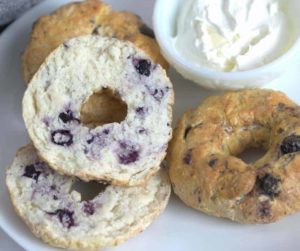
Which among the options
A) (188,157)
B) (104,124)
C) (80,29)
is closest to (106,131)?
(104,124)

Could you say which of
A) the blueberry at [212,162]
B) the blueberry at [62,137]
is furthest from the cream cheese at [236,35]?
the blueberry at [62,137]

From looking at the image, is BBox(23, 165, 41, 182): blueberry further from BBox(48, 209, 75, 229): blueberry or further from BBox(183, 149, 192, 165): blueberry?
BBox(183, 149, 192, 165): blueberry

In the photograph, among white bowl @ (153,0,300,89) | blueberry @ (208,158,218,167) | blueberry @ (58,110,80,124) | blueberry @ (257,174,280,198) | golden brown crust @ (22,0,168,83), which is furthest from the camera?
golden brown crust @ (22,0,168,83)

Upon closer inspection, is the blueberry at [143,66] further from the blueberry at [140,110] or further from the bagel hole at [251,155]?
the bagel hole at [251,155]

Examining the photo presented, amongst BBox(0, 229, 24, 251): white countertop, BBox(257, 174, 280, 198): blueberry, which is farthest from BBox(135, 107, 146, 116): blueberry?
BBox(0, 229, 24, 251): white countertop

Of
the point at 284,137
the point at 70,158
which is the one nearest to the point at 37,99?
the point at 70,158

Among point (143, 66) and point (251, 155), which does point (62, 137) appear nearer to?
point (143, 66)

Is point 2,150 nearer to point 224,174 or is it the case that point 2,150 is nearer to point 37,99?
point 37,99

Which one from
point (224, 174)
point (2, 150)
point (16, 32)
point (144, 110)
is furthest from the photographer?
point (16, 32)
